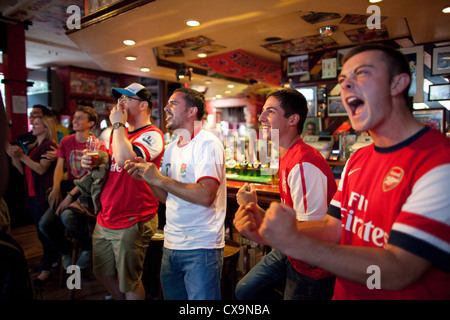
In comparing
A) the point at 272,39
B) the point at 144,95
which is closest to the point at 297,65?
the point at 272,39

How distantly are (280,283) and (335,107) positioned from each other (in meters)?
4.13

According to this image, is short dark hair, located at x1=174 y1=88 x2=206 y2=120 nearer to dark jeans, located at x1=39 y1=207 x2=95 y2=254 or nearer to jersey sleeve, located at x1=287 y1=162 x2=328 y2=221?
jersey sleeve, located at x1=287 y1=162 x2=328 y2=221

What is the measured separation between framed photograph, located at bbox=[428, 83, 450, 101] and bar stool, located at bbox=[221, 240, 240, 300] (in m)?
4.04

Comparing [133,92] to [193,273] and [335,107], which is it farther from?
[335,107]

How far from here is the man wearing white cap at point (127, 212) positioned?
89.1 inches

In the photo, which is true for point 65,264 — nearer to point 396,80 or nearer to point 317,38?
point 396,80

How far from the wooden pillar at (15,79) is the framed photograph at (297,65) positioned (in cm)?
488

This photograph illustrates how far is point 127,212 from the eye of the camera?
2.29 meters

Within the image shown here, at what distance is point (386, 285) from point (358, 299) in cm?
24

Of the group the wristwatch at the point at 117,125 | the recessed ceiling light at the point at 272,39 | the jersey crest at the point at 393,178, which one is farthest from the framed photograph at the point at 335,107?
the jersey crest at the point at 393,178

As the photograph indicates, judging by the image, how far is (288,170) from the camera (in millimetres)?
1735

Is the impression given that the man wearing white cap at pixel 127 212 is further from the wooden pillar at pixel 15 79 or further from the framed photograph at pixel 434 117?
the framed photograph at pixel 434 117

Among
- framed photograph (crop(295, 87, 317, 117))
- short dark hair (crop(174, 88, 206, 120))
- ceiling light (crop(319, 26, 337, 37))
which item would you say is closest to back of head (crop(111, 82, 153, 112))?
short dark hair (crop(174, 88, 206, 120))

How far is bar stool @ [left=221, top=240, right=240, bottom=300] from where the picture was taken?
2.34 meters
